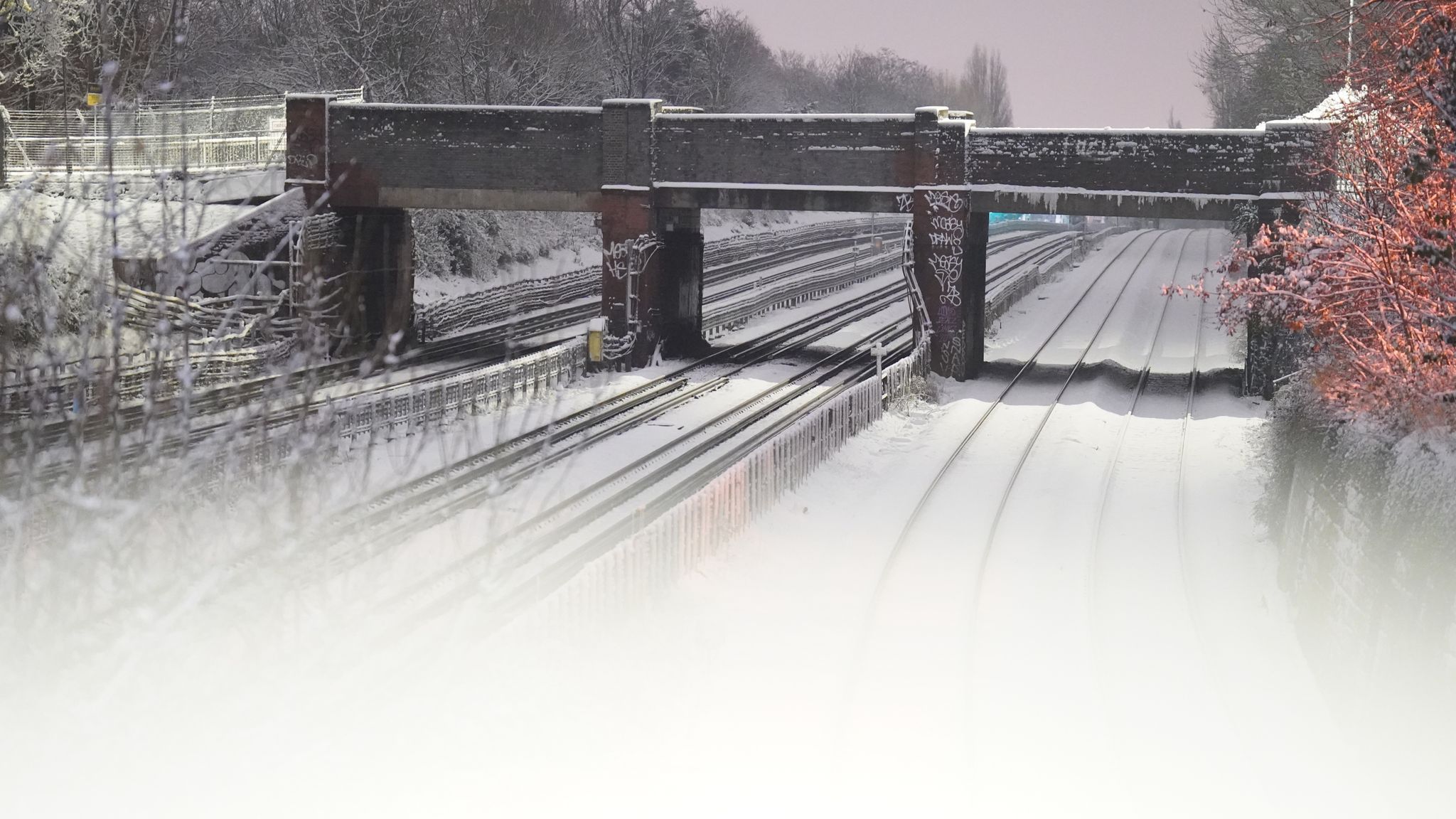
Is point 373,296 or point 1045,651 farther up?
point 373,296

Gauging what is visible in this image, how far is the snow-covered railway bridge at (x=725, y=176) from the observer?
29359 mm

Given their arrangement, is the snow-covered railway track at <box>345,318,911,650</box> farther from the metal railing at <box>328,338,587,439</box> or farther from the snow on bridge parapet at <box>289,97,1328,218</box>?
the snow on bridge parapet at <box>289,97,1328,218</box>

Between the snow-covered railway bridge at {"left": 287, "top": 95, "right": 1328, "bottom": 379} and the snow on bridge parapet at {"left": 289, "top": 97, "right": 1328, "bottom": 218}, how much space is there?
37 mm

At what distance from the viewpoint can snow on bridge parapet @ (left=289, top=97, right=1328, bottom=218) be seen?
29094 mm

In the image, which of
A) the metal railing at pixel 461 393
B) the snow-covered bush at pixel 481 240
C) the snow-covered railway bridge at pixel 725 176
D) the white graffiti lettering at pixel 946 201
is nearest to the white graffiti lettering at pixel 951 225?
the snow-covered railway bridge at pixel 725 176

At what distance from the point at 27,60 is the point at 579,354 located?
18.4 meters

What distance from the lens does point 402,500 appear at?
56.5ft

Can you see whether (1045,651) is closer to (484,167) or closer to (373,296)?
(484,167)

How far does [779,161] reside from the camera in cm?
3152

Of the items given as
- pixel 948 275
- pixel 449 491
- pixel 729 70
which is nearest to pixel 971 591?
pixel 449 491

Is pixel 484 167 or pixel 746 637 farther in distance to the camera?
pixel 484 167

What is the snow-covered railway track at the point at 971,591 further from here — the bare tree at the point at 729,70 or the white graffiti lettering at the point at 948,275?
the bare tree at the point at 729,70

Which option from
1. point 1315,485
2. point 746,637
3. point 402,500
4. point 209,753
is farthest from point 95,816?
point 1315,485

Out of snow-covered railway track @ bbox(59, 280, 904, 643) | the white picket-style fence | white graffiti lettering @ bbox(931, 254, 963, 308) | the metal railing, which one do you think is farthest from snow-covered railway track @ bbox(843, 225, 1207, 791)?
the white picket-style fence
